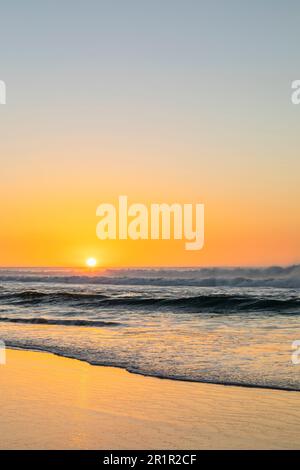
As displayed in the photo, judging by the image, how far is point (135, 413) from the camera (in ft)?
20.7

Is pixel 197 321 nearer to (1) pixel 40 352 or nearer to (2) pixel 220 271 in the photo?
(1) pixel 40 352

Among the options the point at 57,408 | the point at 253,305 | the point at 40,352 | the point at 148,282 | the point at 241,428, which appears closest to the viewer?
the point at 241,428

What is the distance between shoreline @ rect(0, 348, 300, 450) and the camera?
5312 millimetres

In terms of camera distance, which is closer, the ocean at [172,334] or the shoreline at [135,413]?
the shoreline at [135,413]

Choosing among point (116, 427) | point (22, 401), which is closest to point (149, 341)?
point (22, 401)

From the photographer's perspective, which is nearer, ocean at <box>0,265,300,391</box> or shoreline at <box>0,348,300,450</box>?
shoreline at <box>0,348,300,450</box>

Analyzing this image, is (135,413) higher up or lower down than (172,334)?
higher up

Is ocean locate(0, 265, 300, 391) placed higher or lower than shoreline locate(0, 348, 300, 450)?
lower

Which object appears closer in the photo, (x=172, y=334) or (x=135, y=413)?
(x=135, y=413)

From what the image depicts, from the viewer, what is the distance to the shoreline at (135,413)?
5.31 m

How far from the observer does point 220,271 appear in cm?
5353

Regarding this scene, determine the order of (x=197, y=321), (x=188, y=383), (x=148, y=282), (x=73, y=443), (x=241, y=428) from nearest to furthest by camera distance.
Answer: (x=73, y=443)
(x=241, y=428)
(x=188, y=383)
(x=197, y=321)
(x=148, y=282)

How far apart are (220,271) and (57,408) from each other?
47.7m

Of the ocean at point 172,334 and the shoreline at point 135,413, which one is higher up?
the shoreline at point 135,413
